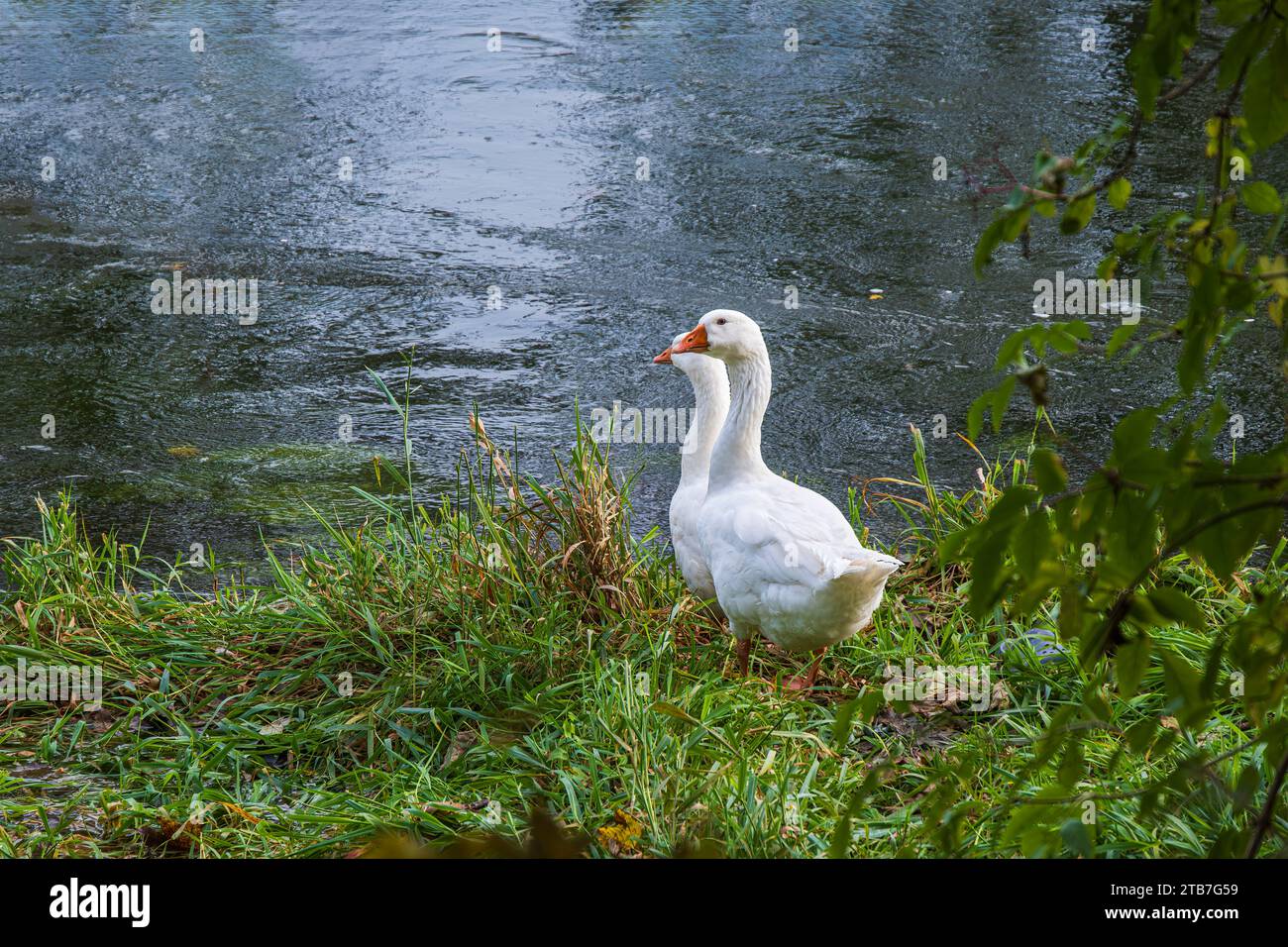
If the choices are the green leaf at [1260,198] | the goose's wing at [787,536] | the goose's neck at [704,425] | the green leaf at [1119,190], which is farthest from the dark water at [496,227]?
the green leaf at [1260,198]

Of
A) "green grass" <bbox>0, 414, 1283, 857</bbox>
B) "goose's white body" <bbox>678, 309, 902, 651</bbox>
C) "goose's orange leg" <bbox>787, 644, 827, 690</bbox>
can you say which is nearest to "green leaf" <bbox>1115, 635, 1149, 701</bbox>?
"green grass" <bbox>0, 414, 1283, 857</bbox>

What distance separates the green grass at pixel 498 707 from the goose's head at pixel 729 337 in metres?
0.60

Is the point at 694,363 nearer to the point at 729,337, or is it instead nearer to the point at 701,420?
the point at 701,420

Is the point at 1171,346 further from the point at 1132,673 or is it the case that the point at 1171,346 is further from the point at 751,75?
the point at 1132,673

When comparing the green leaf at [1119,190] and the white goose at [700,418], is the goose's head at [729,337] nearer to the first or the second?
the white goose at [700,418]

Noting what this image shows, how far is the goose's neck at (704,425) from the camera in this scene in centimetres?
494

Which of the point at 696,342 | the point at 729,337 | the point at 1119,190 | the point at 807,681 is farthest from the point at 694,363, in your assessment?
the point at 1119,190

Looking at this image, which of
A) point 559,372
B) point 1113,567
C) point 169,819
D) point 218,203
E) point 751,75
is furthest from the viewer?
point 751,75

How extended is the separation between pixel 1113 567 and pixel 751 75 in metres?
8.92

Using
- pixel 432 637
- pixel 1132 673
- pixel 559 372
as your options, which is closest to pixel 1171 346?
pixel 559 372
